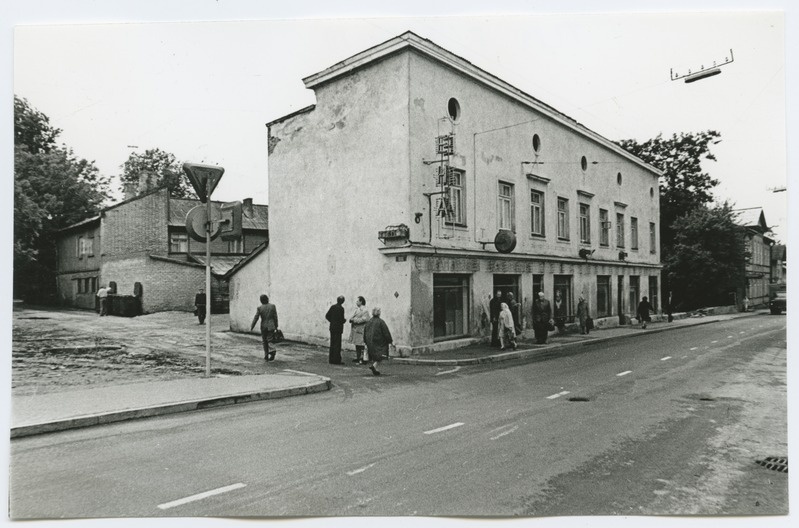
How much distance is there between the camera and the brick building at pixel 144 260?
28.2 m

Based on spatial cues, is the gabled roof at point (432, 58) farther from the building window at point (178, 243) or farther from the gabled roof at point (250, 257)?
the building window at point (178, 243)

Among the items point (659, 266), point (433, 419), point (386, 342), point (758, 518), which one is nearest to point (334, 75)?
point (386, 342)

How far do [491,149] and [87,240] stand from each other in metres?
20.2

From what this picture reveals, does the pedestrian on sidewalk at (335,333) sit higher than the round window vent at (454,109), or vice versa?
the round window vent at (454,109)

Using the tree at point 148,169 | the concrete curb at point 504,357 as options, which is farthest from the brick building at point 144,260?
the concrete curb at point 504,357

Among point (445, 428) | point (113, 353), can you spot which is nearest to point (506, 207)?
point (113, 353)

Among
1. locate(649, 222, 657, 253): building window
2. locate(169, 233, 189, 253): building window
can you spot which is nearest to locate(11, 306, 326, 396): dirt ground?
locate(169, 233, 189, 253): building window

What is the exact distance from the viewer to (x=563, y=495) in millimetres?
4926

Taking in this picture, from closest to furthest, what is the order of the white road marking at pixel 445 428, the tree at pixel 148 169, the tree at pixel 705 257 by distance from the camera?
1. the white road marking at pixel 445 428
2. the tree at pixel 148 169
3. the tree at pixel 705 257

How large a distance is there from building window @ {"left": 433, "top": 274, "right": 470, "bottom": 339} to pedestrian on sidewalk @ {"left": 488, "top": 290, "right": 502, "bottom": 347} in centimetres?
85

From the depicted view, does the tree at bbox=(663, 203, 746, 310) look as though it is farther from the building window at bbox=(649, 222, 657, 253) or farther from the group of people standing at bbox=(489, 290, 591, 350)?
the group of people standing at bbox=(489, 290, 591, 350)

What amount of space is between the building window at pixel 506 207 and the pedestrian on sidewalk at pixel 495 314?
307 cm

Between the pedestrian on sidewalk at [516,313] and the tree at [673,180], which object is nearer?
the pedestrian on sidewalk at [516,313]

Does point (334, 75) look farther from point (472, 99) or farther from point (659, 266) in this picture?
point (659, 266)
